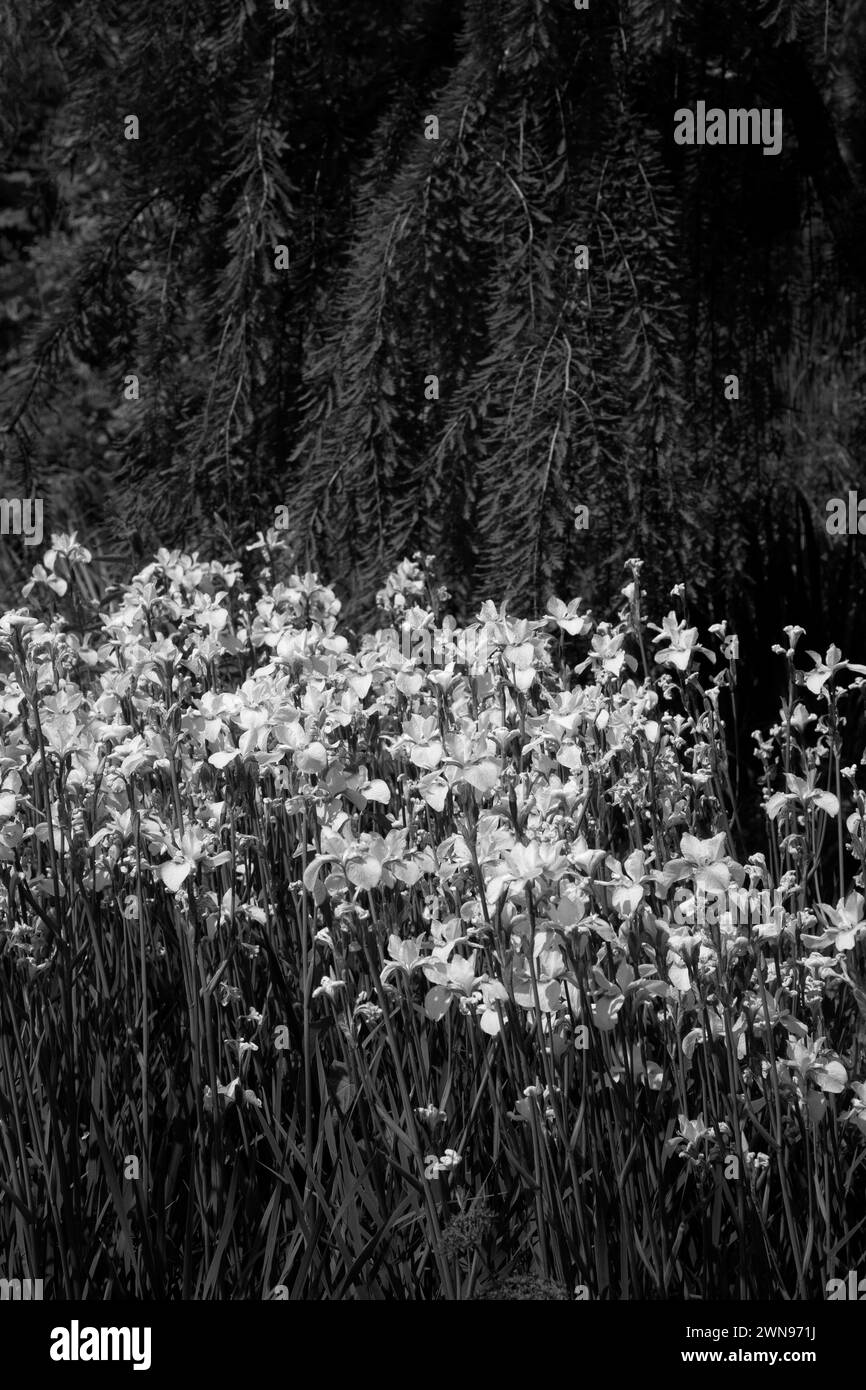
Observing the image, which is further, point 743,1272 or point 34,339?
point 34,339

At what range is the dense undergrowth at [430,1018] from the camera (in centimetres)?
133

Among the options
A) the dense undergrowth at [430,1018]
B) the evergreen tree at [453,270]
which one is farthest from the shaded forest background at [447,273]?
the dense undergrowth at [430,1018]

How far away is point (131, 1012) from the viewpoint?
1.78 meters

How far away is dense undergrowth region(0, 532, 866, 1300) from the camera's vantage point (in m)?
1.33

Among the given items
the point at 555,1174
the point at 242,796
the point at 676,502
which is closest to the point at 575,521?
the point at 676,502

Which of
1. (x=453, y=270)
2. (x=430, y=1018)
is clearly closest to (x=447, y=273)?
(x=453, y=270)

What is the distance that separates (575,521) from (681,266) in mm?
701

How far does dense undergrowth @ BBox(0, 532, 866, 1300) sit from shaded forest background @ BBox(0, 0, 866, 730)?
2.71 ft

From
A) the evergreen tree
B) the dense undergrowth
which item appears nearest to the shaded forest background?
the evergreen tree

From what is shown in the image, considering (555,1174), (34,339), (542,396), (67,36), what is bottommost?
(555,1174)

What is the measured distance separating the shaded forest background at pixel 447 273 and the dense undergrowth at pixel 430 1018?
0.83 meters

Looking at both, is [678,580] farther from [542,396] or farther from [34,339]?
[34,339]

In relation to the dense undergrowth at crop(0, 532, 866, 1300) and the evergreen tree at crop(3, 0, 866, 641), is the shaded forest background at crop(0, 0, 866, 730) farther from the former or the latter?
the dense undergrowth at crop(0, 532, 866, 1300)

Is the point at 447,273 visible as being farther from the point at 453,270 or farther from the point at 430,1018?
the point at 430,1018
